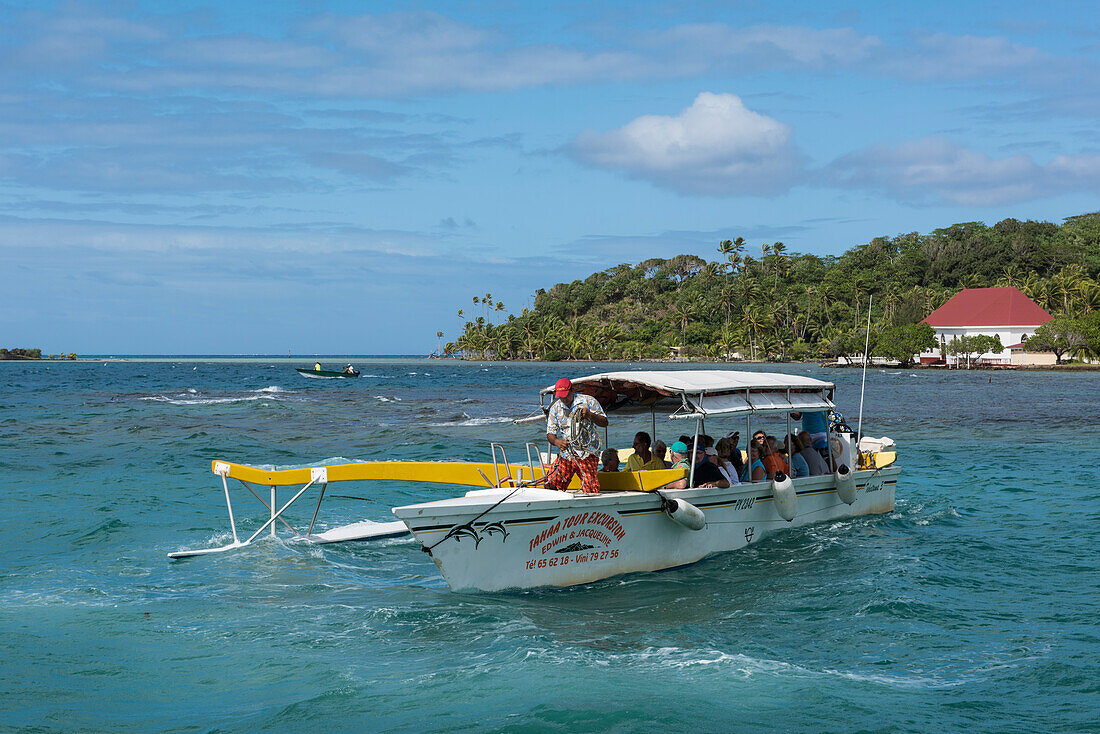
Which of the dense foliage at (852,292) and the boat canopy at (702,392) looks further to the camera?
the dense foliage at (852,292)

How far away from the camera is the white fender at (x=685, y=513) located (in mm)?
11664

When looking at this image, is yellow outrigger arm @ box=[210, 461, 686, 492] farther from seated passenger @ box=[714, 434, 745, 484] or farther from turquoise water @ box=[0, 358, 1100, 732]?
seated passenger @ box=[714, 434, 745, 484]

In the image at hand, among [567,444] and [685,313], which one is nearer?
[567,444]

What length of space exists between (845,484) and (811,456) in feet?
2.43

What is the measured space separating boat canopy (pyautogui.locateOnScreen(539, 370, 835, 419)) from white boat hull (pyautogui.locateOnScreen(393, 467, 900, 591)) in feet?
4.12

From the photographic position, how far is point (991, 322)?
11444 centimetres

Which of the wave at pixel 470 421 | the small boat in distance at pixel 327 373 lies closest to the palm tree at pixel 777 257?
the small boat in distance at pixel 327 373

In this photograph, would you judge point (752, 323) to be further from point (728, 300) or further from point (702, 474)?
point (702, 474)

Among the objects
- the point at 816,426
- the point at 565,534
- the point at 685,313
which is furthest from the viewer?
the point at 685,313

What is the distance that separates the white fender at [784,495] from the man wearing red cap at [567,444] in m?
3.71

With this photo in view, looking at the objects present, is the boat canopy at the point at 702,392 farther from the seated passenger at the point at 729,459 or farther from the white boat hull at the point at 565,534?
the white boat hull at the point at 565,534

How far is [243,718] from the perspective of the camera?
24.3 feet

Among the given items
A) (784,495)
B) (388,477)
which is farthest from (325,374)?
(784,495)

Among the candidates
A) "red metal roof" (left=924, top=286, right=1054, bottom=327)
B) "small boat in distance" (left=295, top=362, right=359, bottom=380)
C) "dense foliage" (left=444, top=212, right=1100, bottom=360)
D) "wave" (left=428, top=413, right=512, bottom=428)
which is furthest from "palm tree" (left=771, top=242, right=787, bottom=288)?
"wave" (left=428, top=413, right=512, bottom=428)
